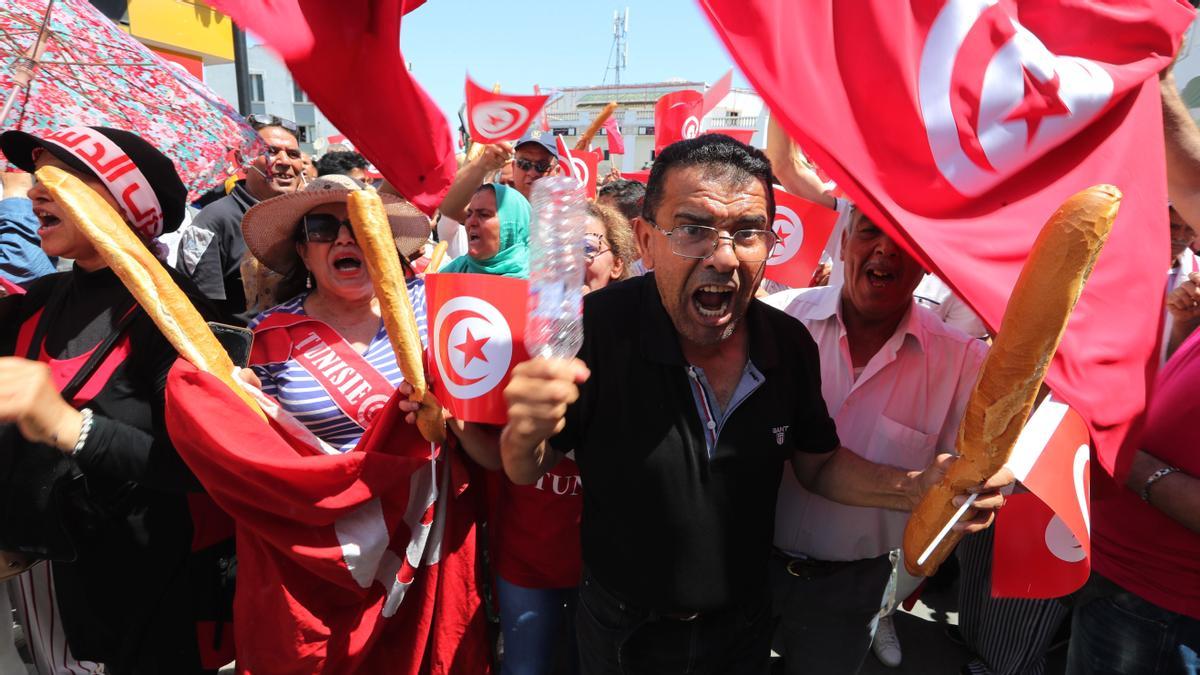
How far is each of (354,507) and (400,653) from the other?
2.03 feet

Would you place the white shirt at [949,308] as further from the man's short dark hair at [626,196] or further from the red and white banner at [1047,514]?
the man's short dark hair at [626,196]

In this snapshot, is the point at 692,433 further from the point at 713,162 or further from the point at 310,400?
the point at 310,400

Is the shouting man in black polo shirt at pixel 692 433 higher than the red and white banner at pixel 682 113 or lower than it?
lower

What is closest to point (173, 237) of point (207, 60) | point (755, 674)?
point (755, 674)

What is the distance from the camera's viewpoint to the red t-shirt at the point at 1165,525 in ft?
5.34

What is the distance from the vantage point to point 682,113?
6.08m

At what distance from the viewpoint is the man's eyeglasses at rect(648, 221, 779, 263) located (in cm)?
156

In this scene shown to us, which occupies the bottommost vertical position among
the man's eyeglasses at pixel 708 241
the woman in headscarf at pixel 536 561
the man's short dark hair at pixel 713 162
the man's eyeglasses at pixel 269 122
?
the woman in headscarf at pixel 536 561

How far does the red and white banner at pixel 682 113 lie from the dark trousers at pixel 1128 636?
15.2 feet

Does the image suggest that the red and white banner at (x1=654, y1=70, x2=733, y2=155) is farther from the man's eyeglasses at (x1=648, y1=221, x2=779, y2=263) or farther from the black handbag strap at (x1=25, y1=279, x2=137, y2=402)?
the black handbag strap at (x1=25, y1=279, x2=137, y2=402)

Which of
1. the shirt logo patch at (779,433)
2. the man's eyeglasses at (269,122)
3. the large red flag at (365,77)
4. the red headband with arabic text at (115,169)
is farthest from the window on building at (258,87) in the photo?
the shirt logo patch at (779,433)

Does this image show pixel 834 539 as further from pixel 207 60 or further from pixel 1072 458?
pixel 207 60

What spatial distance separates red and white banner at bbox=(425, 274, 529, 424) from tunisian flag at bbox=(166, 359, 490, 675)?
446 mm

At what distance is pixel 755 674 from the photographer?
1.84 meters
